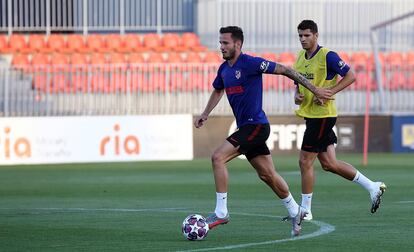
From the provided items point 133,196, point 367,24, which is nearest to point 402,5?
point 367,24

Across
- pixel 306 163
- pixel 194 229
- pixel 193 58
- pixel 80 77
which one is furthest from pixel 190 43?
pixel 194 229

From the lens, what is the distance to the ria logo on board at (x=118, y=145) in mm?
26203

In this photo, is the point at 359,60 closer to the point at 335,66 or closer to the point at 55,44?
the point at 55,44

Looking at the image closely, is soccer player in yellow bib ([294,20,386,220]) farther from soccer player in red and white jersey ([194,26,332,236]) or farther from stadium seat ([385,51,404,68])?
Answer: stadium seat ([385,51,404,68])

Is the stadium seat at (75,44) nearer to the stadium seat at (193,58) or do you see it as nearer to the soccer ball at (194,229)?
the stadium seat at (193,58)

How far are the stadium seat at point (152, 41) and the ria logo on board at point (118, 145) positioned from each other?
610cm

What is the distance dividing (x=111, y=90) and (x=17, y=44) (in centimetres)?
534

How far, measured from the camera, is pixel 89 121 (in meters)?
26.3

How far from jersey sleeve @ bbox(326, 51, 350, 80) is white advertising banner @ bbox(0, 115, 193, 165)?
13.7 metres

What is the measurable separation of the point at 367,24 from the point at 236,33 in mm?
22782

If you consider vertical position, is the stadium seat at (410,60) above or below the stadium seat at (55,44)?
below

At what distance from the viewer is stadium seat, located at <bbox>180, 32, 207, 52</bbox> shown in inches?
1261

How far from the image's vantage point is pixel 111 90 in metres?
27.4

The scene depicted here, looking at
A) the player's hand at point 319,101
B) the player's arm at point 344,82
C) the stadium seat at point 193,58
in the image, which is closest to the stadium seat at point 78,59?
the stadium seat at point 193,58
